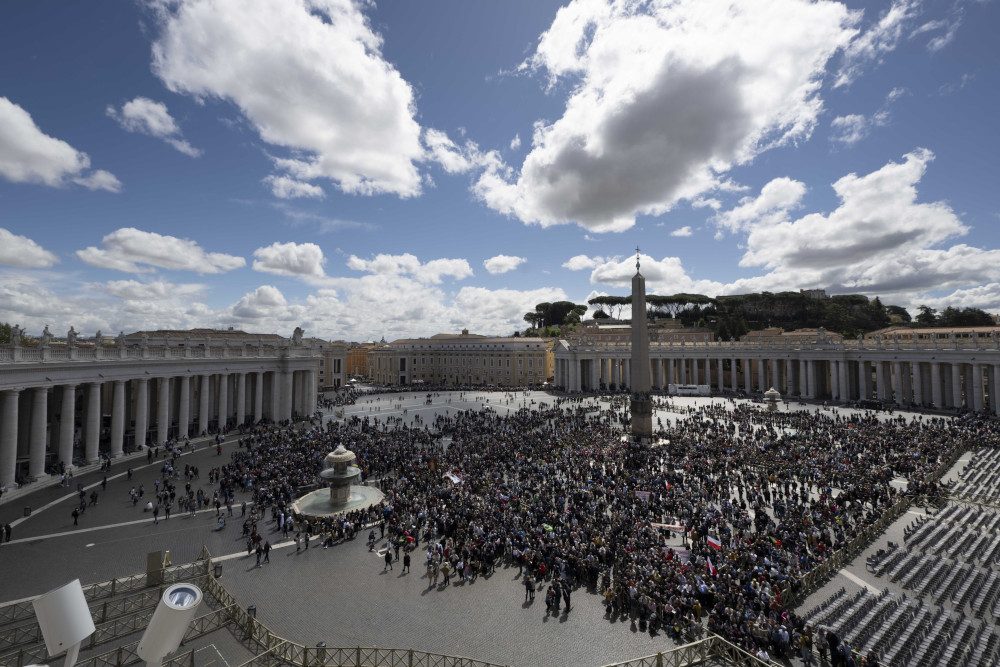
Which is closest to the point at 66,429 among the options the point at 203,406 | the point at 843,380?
the point at 203,406

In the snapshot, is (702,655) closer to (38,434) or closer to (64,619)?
(64,619)

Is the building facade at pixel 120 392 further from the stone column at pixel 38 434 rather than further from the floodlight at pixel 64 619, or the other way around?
the floodlight at pixel 64 619

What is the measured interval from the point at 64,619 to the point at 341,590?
29.4 feet

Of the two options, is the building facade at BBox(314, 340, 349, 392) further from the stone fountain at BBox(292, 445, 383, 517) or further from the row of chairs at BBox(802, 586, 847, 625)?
the row of chairs at BBox(802, 586, 847, 625)

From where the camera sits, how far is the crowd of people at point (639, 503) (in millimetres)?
11961

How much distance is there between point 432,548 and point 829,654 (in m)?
10.5

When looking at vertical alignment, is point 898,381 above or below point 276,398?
above

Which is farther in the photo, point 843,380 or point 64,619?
point 843,380

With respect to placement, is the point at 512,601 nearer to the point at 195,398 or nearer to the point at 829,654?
the point at 829,654

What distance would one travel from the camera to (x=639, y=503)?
59.9 feet

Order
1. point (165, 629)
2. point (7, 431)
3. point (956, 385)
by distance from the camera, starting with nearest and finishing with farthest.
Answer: point (165, 629), point (7, 431), point (956, 385)

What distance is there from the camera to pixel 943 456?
77.3 feet

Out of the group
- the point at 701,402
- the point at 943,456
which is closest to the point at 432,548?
the point at 943,456

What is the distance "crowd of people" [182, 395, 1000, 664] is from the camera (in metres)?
12.0
